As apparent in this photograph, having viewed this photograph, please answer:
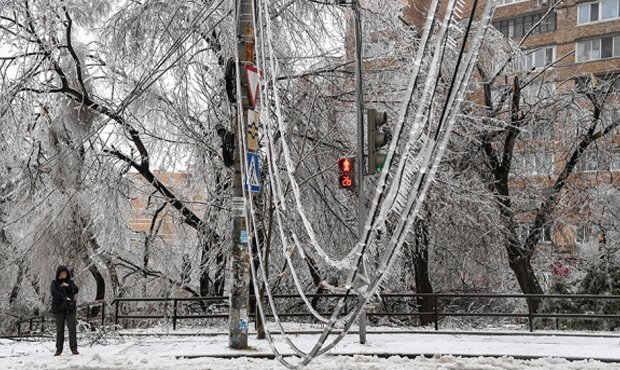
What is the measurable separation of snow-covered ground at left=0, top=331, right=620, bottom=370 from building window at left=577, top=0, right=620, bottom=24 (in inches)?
1354

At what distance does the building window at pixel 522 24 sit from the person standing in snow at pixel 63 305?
40.0 meters

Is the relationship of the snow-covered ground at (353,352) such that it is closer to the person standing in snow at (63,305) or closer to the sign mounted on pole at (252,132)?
the person standing in snow at (63,305)

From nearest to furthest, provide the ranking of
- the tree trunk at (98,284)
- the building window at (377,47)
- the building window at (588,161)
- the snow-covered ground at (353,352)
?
the snow-covered ground at (353,352) < the building window at (377,47) < the building window at (588,161) < the tree trunk at (98,284)

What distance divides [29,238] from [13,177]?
3.00m

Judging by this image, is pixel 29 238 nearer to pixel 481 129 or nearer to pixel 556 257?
pixel 481 129

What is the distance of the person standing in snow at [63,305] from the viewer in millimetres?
12804

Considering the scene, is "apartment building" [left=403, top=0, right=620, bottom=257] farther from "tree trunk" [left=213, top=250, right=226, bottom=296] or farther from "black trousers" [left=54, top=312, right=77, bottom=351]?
"black trousers" [left=54, top=312, right=77, bottom=351]

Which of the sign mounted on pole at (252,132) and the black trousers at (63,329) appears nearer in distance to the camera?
the sign mounted on pole at (252,132)

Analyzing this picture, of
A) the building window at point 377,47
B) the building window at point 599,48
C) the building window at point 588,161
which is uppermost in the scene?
the building window at point 599,48

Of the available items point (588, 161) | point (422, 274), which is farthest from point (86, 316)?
point (588, 161)

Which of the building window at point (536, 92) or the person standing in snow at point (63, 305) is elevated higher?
the building window at point (536, 92)

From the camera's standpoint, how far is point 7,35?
16.3 m

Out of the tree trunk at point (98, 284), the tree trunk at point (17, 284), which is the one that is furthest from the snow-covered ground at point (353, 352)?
the tree trunk at point (17, 284)

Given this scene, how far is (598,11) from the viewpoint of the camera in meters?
44.6
